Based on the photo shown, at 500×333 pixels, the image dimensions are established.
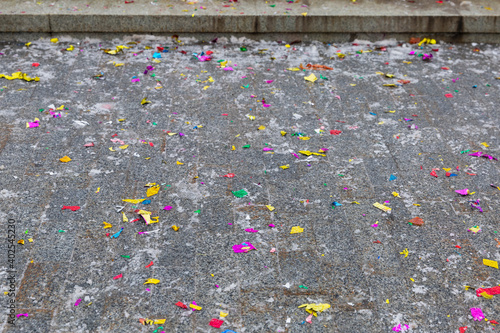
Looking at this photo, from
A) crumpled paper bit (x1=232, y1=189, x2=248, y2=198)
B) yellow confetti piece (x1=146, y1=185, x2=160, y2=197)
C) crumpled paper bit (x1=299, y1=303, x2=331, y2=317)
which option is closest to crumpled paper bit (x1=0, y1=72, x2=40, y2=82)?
yellow confetti piece (x1=146, y1=185, x2=160, y2=197)

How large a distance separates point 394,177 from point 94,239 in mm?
1990

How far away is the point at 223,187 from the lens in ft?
10.3

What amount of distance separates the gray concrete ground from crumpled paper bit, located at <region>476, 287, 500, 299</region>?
38mm

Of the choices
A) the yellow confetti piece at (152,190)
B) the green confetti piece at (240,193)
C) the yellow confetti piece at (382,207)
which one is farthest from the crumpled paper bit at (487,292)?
the yellow confetti piece at (152,190)

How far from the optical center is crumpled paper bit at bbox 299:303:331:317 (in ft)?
7.71

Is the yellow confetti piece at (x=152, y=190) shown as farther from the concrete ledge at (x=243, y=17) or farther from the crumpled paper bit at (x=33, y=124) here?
the concrete ledge at (x=243, y=17)

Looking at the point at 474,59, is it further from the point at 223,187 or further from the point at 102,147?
the point at 102,147

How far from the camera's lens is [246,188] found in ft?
10.3

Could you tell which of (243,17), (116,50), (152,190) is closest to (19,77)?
(116,50)

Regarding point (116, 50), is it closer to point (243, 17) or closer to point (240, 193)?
point (243, 17)

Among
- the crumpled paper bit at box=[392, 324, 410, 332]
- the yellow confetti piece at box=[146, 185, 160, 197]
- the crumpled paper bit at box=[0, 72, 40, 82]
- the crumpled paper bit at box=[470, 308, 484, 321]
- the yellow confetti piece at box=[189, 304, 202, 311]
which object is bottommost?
the crumpled paper bit at box=[392, 324, 410, 332]

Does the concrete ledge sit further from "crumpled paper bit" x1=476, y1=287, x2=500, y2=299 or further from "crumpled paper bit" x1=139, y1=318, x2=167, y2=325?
"crumpled paper bit" x1=139, y1=318, x2=167, y2=325

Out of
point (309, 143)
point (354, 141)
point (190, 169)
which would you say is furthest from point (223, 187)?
point (354, 141)

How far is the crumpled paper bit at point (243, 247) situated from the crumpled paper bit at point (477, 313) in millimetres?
1158
